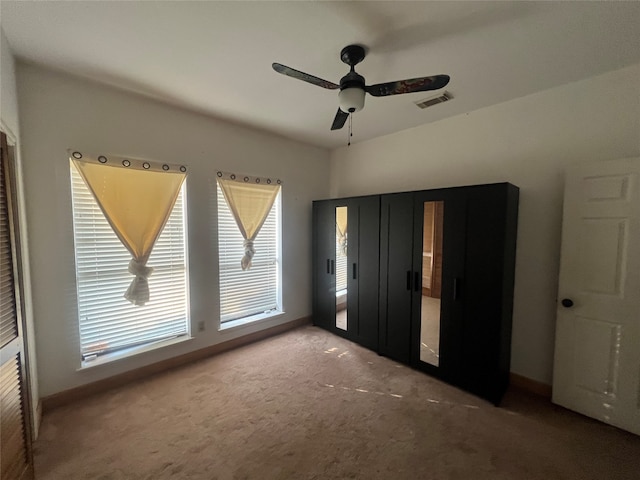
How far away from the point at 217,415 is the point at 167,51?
268cm

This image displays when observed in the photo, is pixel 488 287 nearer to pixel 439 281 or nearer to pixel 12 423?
pixel 439 281

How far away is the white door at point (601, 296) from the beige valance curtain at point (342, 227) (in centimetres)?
206

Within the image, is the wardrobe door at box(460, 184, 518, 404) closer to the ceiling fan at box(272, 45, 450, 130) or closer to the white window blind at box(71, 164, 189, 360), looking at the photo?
the ceiling fan at box(272, 45, 450, 130)

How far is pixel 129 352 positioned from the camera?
8.07 feet

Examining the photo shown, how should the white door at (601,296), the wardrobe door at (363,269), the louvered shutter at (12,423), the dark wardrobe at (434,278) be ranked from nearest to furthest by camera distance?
the louvered shutter at (12,423)
the white door at (601,296)
the dark wardrobe at (434,278)
the wardrobe door at (363,269)

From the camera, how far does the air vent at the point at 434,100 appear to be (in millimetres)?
2361

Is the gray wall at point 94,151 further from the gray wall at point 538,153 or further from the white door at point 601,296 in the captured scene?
the white door at point 601,296

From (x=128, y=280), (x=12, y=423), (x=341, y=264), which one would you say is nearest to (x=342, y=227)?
(x=341, y=264)

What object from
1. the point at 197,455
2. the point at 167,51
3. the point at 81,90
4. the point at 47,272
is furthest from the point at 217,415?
the point at 81,90

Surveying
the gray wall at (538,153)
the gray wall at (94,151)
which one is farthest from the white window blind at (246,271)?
the gray wall at (538,153)

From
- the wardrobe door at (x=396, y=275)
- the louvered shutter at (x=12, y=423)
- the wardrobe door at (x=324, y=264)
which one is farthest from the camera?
the wardrobe door at (x=324, y=264)

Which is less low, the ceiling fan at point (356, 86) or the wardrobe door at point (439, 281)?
the ceiling fan at point (356, 86)

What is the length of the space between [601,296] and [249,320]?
3.36m

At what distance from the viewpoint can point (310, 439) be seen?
1.81 meters
